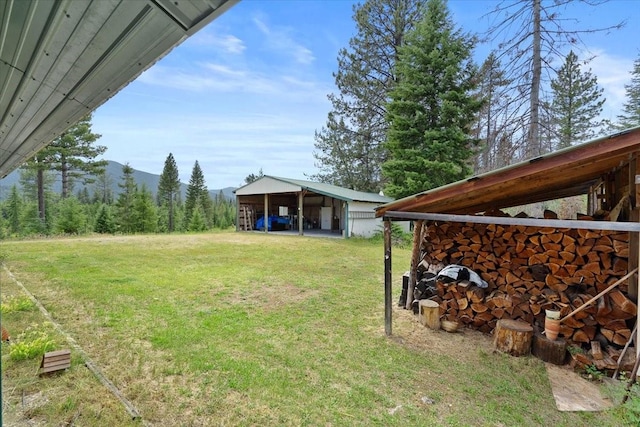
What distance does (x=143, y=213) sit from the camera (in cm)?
2380

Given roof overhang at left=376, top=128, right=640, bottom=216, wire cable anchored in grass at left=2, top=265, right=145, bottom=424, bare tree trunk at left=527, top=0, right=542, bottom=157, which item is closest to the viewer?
wire cable anchored in grass at left=2, top=265, right=145, bottom=424

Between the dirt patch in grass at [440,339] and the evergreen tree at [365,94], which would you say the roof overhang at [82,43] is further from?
the evergreen tree at [365,94]

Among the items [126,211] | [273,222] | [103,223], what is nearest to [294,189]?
[273,222]

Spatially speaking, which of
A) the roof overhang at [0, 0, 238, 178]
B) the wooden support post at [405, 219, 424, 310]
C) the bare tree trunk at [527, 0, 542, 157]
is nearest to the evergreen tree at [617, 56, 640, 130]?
the bare tree trunk at [527, 0, 542, 157]

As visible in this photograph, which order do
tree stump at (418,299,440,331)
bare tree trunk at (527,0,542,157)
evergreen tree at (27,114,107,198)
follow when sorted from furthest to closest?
evergreen tree at (27,114,107,198), bare tree trunk at (527,0,542,157), tree stump at (418,299,440,331)

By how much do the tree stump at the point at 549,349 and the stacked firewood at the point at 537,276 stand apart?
0.24 metres

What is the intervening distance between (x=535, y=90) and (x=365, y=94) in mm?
14617

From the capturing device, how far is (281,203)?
64.6 ft

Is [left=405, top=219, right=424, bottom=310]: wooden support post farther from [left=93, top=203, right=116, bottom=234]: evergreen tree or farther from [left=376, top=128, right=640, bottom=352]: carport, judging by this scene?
[left=93, top=203, right=116, bottom=234]: evergreen tree

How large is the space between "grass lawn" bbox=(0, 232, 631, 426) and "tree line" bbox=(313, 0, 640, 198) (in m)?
6.62

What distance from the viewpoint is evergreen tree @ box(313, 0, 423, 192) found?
2017 cm

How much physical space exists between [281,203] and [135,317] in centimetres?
1576

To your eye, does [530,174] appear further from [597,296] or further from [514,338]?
[514,338]

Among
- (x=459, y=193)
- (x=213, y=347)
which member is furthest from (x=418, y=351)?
(x=213, y=347)
